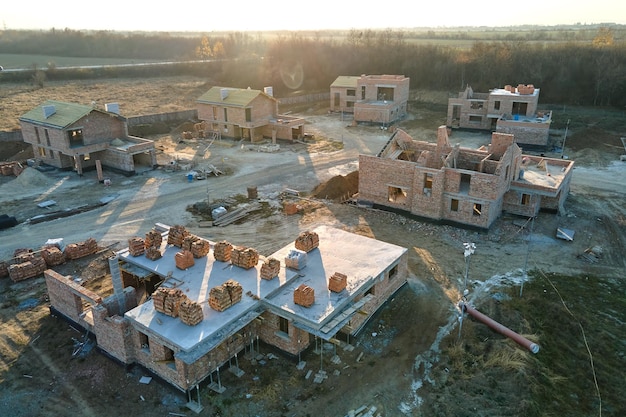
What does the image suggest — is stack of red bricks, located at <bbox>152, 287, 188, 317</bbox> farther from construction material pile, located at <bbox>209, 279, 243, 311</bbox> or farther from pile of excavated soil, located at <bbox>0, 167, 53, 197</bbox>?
pile of excavated soil, located at <bbox>0, 167, 53, 197</bbox>

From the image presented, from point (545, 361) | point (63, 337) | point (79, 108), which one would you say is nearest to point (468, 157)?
point (545, 361)

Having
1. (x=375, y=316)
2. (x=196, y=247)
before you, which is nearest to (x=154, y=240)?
(x=196, y=247)

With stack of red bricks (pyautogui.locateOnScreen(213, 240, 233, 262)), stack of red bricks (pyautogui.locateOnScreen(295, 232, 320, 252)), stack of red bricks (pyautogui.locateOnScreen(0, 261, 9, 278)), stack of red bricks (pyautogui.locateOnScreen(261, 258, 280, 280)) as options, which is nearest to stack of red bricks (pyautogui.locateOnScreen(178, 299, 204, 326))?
stack of red bricks (pyautogui.locateOnScreen(261, 258, 280, 280))

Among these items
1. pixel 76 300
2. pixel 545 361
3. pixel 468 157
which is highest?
pixel 468 157

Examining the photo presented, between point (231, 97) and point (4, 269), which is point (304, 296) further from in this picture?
point (231, 97)

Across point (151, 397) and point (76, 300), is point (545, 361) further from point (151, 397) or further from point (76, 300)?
point (76, 300)

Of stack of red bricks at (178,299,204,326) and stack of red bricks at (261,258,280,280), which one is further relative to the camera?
stack of red bricks at (261,258,280,280)
